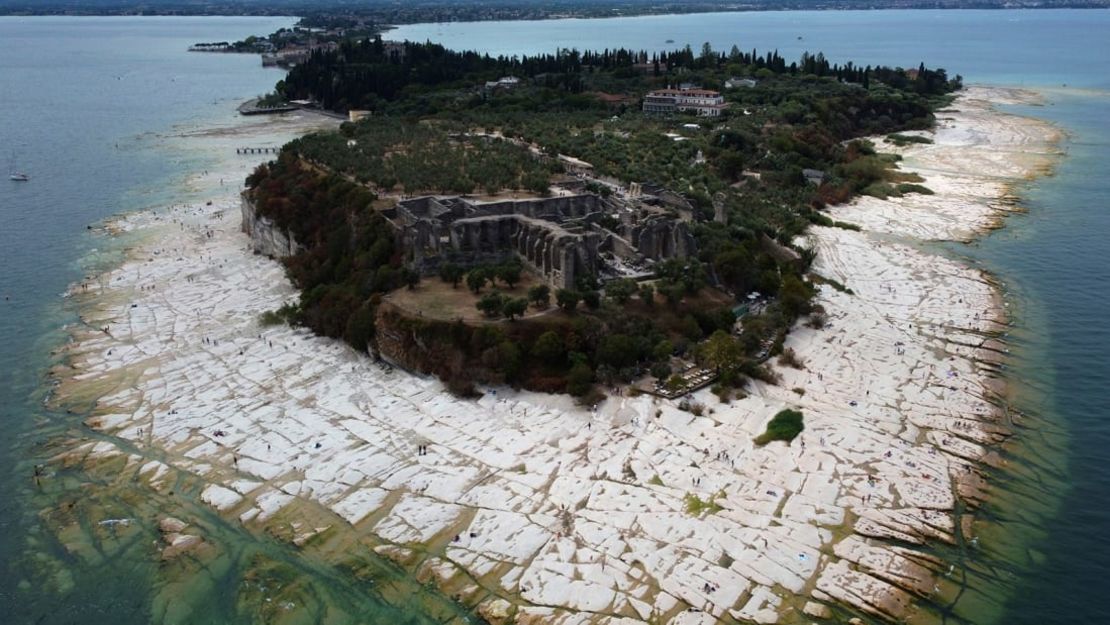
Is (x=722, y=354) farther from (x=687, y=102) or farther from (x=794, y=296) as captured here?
(x=687, y=102)

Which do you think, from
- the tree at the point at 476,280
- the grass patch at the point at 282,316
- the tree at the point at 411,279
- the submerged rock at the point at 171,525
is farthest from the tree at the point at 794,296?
the submerged rock at the point at 171,525

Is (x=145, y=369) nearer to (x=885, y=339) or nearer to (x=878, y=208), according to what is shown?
(x=885, y=339)

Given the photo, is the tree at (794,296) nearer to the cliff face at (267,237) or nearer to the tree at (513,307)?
the tree at (513,307)

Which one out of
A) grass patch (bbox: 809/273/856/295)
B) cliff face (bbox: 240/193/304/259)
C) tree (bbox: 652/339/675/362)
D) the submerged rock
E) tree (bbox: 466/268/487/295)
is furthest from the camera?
cliff face (bbox: 240/193/304/259)

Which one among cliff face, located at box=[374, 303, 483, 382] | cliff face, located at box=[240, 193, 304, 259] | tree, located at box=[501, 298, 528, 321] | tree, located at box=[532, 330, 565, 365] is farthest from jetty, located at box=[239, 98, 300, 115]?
tree, located at box=[532, 330, 565, 365]

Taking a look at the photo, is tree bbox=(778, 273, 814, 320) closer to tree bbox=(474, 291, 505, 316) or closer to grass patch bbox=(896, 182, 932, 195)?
tree bbox=(474, 291, 505, 316)

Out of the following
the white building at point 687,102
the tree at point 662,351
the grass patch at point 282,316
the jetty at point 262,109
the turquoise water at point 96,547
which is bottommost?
the turquoise water at point 96,547

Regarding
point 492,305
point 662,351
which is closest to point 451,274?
point 492,305
